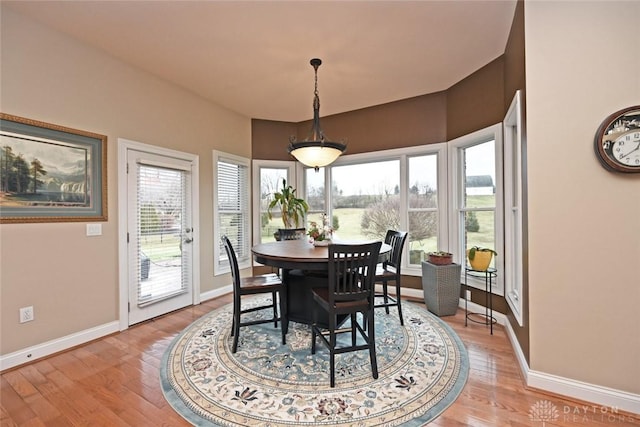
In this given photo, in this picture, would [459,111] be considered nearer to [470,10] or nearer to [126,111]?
[470,10]

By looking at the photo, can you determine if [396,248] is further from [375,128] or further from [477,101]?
[375,128]

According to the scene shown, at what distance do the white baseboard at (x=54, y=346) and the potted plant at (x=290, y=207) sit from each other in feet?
8.60

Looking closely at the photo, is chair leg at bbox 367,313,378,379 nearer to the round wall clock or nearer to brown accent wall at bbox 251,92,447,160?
the round wall clock

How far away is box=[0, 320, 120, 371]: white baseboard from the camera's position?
2.33 metres

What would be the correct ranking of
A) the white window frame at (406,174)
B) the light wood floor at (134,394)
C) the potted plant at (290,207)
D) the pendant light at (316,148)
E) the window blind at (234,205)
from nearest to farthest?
the light wood floor at (134,394)
the pendant light at (316,148)
the white window frame at (406,174)
the window blind at (234,205)
the potted plant at (290,207)

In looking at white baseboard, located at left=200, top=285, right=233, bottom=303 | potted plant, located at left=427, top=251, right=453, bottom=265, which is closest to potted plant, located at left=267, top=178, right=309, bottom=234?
white baseboard, located at left=200, top=285, right=233, bottom=303

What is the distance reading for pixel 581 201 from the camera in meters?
1.87

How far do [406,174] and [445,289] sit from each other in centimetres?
176

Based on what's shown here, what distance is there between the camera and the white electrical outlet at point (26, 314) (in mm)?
2402

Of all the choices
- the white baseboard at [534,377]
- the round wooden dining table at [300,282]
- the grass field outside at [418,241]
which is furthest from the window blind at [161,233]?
the grass field outside at [418,241]

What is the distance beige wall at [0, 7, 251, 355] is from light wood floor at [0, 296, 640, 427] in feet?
1.20

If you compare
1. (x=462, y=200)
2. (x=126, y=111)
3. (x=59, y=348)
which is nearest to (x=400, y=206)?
(x=462, y=200)

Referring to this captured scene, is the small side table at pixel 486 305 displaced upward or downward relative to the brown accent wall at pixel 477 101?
downward

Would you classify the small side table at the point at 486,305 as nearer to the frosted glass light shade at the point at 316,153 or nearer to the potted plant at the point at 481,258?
the potted plant at the point at 481,258
